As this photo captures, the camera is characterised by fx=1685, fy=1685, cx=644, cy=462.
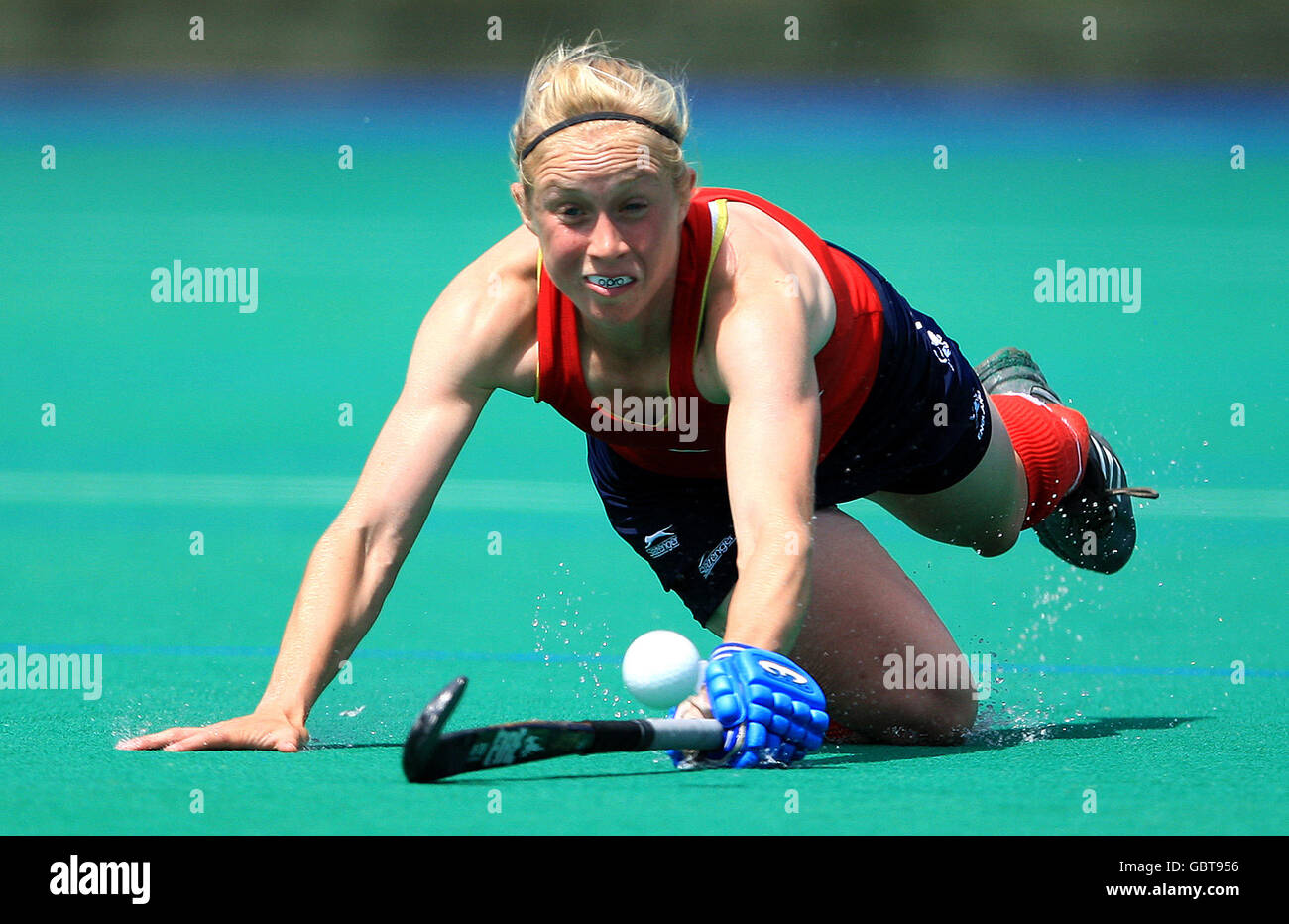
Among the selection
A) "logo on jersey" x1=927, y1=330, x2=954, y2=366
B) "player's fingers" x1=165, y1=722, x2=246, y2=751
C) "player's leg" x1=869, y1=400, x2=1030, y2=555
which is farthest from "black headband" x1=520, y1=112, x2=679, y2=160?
"player's leg" x1=869, y1=400, x2=1030, y2=555

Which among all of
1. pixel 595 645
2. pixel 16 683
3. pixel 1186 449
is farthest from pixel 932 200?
pixel 16 683

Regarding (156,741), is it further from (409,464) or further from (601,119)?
(601,119)

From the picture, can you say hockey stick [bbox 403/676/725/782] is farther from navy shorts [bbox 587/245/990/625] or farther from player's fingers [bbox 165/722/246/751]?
navy shorts [bbox 587/245/990/625]

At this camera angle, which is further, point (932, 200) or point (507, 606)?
point (932, 200)

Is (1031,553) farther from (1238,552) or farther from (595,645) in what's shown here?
(595,645)

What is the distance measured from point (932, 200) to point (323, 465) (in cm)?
561

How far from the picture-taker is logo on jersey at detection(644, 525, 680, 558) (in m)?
3.66

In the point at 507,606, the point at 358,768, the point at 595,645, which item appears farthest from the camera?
the point at 507,606

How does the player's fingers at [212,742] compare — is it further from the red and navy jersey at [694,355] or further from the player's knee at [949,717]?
the player's knee at [949,717]

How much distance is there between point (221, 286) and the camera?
38.5ft

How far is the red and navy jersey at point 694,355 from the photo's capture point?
299 cm

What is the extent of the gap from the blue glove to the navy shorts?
34.2 inches

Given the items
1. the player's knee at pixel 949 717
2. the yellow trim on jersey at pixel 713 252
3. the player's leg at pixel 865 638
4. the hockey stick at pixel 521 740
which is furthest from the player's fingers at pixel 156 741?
the player's knee at pixel 949 717

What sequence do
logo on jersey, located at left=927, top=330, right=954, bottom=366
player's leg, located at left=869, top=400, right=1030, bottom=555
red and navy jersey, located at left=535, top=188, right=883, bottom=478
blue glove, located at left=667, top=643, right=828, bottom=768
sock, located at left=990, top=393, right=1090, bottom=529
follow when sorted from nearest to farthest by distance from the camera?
blue glove, located at left=667, top=643, right=828, bottom=768 → red and navy jersey, located at left=535, top=188, right=883, bottom=478 → logo on jersey, located at left=927, top=330, right=954, bottom=366 → player's leg, located at left=869, top=400, right=1030, bottom=555 → sock, located at left=990, top=393, right=1090, bottom=529
